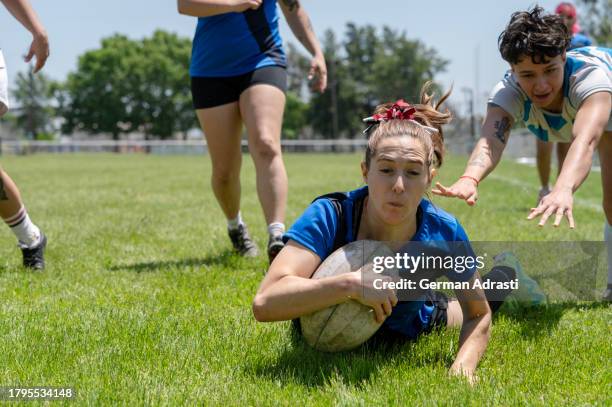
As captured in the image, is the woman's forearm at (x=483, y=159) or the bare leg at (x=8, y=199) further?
the bare leg at (x=8, y=199)

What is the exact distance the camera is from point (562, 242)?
21.0ft

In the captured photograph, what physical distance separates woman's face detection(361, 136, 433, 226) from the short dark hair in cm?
118

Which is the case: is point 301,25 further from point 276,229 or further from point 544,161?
point 544,161

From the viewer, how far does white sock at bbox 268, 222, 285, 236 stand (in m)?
4.99

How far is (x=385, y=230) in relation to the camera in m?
3.22

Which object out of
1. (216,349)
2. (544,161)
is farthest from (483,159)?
(544,161)

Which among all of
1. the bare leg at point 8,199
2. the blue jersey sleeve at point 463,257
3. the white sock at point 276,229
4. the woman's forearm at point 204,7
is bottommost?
the white sock at point 276,229

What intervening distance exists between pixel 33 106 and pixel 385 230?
106546mm

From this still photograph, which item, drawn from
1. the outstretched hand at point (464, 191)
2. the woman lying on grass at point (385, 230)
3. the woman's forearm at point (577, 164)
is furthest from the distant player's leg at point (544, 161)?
the woman lying on grass at point (385, 230)

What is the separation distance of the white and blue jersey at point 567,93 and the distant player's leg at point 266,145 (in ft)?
5.60

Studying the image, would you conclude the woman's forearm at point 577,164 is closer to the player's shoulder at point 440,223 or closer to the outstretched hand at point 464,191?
the outstretched hand at point 464,191

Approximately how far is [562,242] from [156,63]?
88.8m

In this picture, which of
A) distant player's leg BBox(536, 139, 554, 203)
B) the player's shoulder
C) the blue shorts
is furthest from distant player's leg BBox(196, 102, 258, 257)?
distant player's leg BBox(536, 139, 554, 203)

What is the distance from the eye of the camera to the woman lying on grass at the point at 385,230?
2938mm
